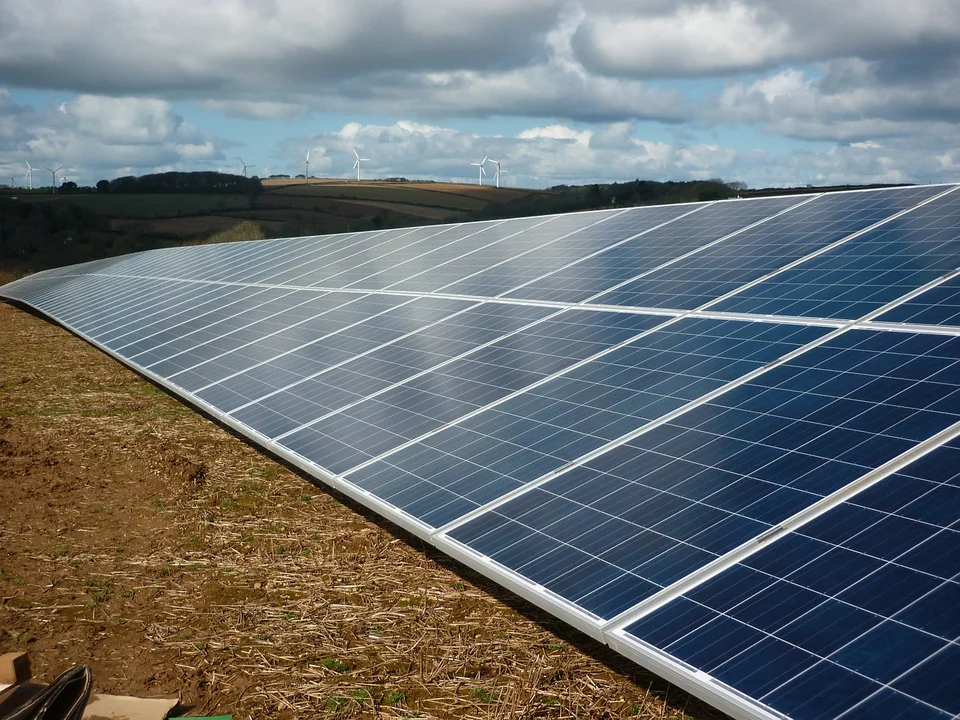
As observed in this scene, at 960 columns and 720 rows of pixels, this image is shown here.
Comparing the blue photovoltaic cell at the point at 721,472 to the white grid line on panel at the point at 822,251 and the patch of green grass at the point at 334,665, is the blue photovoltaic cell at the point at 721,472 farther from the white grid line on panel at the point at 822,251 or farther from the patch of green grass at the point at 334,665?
the white grid line on panel at the point at 822,251

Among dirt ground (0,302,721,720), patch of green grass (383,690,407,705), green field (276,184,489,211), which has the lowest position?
dirt ground (0,302,721,720)

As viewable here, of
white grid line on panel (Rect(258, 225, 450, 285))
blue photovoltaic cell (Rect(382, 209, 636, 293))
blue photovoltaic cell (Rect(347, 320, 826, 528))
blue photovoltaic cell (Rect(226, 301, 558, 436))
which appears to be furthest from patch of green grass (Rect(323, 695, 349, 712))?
white grid line on panel (Rect(258, 225, 450, 285))

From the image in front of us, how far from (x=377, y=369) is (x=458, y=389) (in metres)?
2.60

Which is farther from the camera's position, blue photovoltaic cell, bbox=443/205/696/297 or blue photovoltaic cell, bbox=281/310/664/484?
blue photovoltaic cell, bbox=443/205/696/297

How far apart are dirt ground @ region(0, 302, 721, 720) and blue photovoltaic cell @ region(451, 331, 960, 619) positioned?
4.01 feet

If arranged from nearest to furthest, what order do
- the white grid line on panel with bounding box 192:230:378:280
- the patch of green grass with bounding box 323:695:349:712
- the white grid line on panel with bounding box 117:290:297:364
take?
the patch of green grass with bounding box 323:695:349:712 < the white grid line on panel with bounding box 117:290:297:364 < the white grid line on panel with bounding box 192:230:378:280

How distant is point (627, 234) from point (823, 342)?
10.3 metres

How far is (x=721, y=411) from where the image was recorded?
10.0m

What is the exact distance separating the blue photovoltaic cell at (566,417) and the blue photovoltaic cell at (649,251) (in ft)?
12.1

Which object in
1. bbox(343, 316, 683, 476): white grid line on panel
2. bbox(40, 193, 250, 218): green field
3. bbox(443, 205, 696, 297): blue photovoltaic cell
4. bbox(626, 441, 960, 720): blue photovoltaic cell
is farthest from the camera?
bbox(40, 193, 250, 218): green field

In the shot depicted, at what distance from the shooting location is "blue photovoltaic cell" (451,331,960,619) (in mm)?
8023

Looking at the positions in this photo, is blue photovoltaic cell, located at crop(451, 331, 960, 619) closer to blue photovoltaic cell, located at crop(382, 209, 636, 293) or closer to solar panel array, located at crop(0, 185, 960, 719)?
solar panel array, located at crop(0, 185, 960, 719)

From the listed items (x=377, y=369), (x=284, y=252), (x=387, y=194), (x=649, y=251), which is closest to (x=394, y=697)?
(x=377, y=369)

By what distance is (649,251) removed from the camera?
18297 mm
